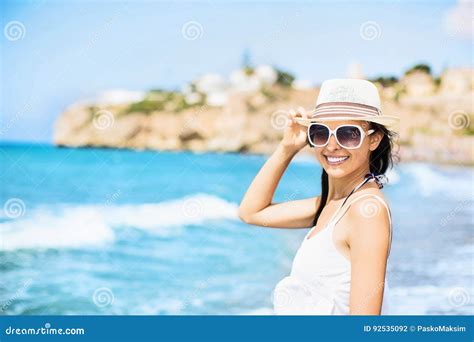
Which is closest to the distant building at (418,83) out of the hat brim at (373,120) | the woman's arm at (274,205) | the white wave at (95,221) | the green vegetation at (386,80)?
the green vegetation at (386,80)

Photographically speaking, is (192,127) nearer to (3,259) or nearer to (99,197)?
(99,197)

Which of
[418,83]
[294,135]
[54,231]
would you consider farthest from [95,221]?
[418,83]

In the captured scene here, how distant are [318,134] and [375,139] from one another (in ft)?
0.54

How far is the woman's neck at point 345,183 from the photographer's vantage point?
1835mm

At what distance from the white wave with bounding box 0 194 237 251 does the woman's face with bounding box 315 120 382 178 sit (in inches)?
294

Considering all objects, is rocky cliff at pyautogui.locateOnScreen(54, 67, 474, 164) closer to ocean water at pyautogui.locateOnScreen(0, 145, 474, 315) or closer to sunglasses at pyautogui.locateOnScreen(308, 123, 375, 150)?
ocean water at pyautogui.locateOnScreen(0, 145, 474, 315)

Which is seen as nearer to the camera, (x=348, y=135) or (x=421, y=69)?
(x=348, y=135)

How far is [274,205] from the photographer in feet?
6.95

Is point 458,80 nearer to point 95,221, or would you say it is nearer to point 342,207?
point 95,221

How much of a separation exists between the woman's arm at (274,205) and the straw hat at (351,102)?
219 millimetres

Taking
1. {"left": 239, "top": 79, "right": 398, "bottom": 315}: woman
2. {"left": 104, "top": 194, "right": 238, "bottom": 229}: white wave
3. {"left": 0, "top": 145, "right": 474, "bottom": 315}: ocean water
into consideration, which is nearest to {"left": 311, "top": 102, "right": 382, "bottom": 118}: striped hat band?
{"left": 239, "top": 79, "right": 398, "bottom": 315}: woman

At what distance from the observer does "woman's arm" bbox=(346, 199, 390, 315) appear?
1573 mm

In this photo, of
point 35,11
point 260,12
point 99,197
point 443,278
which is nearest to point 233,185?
point 99,197

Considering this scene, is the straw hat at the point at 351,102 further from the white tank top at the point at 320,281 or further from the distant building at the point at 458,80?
the distant building at the point at 458,80
